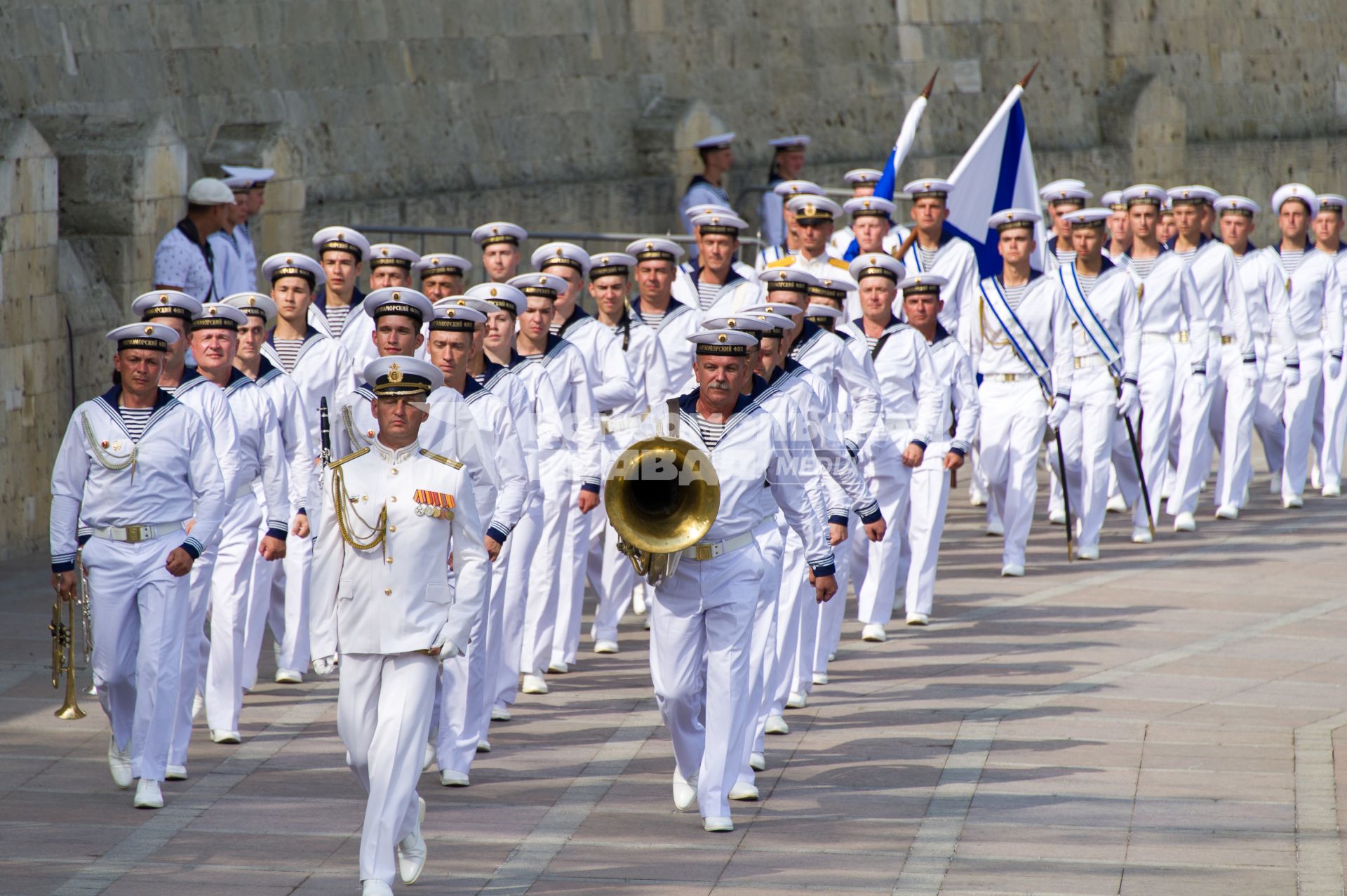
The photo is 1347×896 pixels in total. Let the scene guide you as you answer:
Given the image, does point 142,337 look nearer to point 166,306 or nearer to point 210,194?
point 166,306

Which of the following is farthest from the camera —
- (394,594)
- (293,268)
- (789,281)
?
(789,281)

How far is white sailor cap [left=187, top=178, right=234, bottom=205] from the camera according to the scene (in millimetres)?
14281

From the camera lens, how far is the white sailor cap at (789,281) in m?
11.8

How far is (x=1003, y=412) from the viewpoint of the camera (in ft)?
48.5

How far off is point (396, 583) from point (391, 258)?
5.43 m

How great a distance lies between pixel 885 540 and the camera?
1274 centimetres

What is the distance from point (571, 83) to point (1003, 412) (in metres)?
8.88

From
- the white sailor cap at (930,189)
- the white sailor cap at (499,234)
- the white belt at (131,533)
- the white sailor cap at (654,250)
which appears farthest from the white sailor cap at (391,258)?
the white sailor cap at (930,189)

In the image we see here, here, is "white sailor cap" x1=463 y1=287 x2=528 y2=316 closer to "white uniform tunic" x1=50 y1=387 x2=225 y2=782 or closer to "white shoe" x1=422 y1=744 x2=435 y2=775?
"white uniform tunic" x1=50 y1=387 x2=225 y2=782

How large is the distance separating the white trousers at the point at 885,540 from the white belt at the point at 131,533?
15.7 ft

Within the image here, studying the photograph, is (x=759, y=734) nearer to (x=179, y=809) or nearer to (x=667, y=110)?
(x=179, y=809)

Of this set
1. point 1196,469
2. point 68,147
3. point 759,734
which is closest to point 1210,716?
point 759,734

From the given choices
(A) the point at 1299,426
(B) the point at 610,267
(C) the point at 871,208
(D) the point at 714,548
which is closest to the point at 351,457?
(D) the point at 714,548

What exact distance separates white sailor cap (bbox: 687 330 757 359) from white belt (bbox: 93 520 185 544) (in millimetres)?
2364
